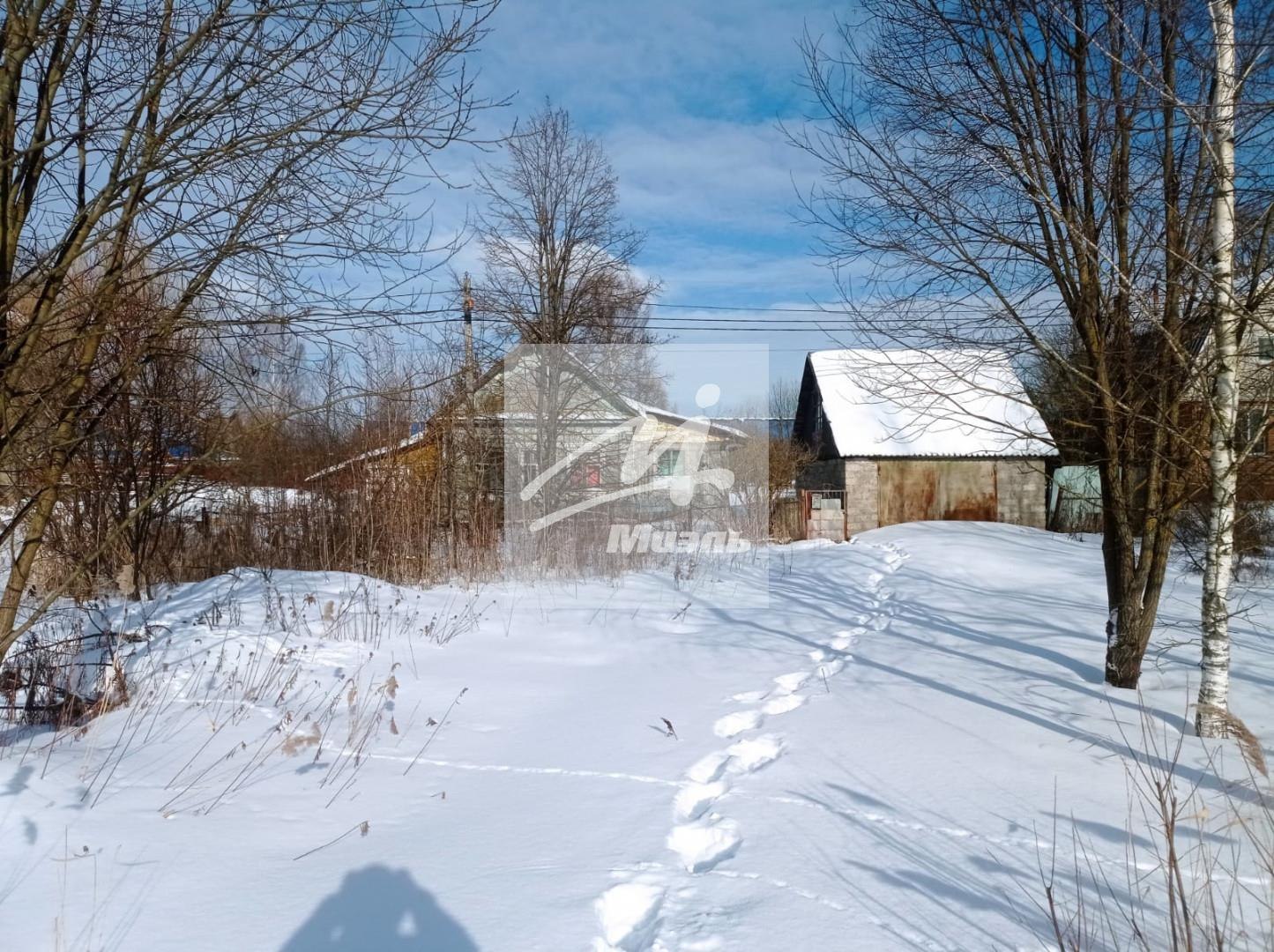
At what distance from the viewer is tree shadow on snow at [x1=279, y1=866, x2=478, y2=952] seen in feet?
7.72

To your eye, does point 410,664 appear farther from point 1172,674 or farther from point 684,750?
point 1172,674

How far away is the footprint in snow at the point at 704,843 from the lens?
305 centimetres

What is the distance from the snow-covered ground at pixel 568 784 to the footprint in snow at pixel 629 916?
0.01 meters

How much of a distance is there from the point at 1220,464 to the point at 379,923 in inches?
188

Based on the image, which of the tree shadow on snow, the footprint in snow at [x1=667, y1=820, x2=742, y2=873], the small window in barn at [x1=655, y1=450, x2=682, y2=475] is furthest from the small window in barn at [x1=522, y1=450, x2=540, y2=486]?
the tree shadow on snow

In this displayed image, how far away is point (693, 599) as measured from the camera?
9477 millimetres

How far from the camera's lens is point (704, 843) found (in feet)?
10.6

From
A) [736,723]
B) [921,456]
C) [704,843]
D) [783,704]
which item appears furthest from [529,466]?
[921,456]

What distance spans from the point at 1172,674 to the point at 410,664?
5541 millimetres

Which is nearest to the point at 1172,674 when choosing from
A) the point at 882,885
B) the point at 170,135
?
the point at 882,885

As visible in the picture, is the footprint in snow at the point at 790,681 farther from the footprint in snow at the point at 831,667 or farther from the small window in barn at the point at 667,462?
the small window in barn at the point at 667,462

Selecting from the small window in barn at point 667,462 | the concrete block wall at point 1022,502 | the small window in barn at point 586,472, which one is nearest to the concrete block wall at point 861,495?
the concrete block wall at point 1022,502

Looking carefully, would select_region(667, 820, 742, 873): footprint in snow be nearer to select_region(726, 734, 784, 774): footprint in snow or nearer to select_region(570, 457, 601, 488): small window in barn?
select_region(726, 734, 784, 774): footprint in snow

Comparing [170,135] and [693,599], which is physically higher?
[170,135]
